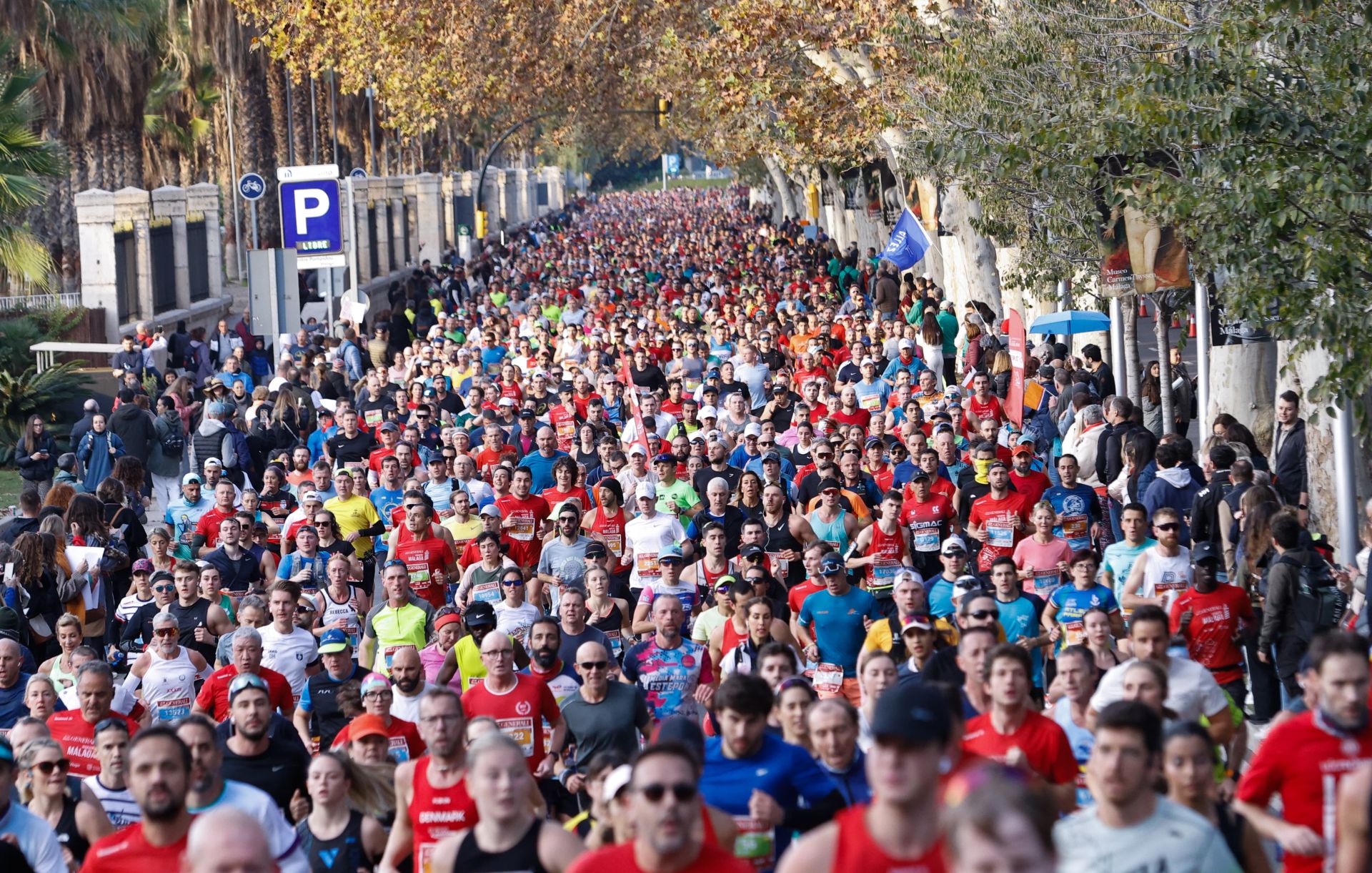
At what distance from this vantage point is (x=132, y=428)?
17.7 meters

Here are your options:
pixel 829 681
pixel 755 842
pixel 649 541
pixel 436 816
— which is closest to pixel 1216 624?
pixel 829 681

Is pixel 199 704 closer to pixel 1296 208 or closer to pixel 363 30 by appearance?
pixel 1296 208

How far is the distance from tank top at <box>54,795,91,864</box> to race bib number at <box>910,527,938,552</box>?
6720mm

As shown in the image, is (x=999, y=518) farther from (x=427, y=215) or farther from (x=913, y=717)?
(x=427, y=215)

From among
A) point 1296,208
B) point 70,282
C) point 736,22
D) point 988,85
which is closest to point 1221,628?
point 1296,208

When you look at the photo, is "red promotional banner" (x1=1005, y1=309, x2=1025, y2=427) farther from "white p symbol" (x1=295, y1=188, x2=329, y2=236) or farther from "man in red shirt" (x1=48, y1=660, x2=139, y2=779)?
"white p symbol" (x1=295, y1=188, x2=329, y2=236)

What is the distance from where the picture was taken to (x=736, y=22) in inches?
935

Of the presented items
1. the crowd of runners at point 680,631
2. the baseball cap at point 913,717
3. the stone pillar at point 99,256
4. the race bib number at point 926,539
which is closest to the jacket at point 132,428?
the crowd of runners at point 680,631

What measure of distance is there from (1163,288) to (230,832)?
43.2ft

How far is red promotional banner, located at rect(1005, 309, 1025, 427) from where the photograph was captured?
1775 cm

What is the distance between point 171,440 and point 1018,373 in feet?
25.4

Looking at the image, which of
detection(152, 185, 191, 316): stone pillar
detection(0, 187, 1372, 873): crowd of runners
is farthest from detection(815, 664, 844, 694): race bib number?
detection(152, 185, 191, 316): stone pillar

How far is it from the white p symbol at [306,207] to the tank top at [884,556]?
14234mm

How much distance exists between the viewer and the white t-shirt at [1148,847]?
5.16 meters
